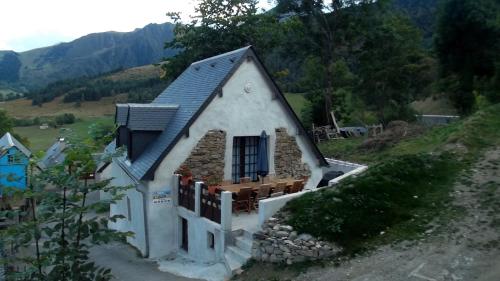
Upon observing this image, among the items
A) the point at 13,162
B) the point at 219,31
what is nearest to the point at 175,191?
the point at 13,162

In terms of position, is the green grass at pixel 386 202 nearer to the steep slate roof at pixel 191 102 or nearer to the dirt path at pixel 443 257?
the dirt path at pixel 443 257

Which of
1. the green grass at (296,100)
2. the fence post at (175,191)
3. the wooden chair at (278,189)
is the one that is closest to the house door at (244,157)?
the wooden chair at (278,189)

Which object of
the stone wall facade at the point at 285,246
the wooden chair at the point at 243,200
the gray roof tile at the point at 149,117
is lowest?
the stone wall facade at the point at 285,246

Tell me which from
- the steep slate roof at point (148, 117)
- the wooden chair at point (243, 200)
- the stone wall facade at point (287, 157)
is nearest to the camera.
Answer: the wooden chair at point (243, 200)

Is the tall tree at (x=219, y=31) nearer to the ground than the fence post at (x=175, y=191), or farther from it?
farther from it

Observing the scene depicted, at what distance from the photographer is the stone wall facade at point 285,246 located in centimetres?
1149

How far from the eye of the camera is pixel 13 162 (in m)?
9.08

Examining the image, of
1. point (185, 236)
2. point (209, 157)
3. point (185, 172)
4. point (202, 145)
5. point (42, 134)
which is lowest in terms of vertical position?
point (42, 134)

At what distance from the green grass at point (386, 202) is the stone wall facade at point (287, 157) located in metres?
4.32

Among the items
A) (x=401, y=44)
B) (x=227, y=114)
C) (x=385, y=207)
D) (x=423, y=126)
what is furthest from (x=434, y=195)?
(x=401, y=44)

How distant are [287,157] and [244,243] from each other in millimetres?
6095

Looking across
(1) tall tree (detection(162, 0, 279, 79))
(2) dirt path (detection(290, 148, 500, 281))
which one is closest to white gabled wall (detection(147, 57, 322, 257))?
(2) dirt path (detection(290, 148, 500, 281))

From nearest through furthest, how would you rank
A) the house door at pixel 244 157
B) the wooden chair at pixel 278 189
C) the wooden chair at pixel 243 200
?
the wooden chair at pixel 243 200
the wooden chair at pixel 278 189
the house door at pixel 244 157

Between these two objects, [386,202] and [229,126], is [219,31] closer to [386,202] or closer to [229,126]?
[229,126]
